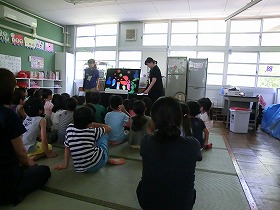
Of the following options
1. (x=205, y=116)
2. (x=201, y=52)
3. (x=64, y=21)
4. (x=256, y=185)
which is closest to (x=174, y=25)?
(x=201, y=52)

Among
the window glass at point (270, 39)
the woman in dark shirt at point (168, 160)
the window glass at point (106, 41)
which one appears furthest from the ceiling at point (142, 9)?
the woman in dark shirt at point (168, 160)

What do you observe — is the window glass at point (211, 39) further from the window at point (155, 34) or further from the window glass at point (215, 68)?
the window at point (155, 34)

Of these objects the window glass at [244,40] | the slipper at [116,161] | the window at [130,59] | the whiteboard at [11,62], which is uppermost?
the window glass at [244,40]

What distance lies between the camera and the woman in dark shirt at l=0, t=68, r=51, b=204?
1.35 meters

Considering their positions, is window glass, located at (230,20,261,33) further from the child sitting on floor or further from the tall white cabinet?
the child sitting on floor

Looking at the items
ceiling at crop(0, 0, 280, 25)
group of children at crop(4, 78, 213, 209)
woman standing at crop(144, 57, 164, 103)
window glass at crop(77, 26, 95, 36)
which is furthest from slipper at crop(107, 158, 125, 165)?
window glass at crop(77, 26, 95, 36)

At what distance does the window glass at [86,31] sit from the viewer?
8.26m

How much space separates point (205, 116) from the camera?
127 inches

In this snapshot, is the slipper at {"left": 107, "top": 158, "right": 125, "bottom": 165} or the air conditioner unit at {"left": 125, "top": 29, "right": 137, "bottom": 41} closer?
the slipper at {"left": 107, "top": 158, "right": 125, "bottom": 165}

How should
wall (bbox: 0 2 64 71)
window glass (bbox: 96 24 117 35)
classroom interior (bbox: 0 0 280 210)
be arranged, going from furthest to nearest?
window glass (bbox: 96 24 117 35), wall (bbox: 0 2 64 71), classroom interior (bbox: 0 0 280 210)

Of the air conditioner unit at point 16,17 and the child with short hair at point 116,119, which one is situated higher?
the air conditioner unit at point 16,17

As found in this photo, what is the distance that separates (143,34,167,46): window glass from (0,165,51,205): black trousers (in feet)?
21.9

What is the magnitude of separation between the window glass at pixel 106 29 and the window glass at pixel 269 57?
528 centimetres

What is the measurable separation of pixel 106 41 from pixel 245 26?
5004mm
